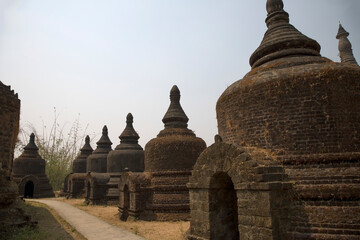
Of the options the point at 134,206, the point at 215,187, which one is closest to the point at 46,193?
the point at 134,206

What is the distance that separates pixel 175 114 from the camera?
15617mm

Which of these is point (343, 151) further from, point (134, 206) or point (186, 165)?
point (134, 206)

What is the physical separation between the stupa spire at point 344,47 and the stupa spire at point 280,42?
12.1m

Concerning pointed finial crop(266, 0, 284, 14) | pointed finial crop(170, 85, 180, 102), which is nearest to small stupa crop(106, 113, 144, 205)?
pointed finial crop(170, 85, 180, 102)

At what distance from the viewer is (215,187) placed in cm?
680

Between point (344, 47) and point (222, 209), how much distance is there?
2027cm

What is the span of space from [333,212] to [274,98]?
3.06 meters

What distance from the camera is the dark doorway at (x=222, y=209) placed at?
21.8 feet

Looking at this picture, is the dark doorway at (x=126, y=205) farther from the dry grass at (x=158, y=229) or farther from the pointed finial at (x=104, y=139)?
the pointed finial at (x=104, y=139)

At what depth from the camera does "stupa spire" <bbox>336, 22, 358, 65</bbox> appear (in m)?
19.2

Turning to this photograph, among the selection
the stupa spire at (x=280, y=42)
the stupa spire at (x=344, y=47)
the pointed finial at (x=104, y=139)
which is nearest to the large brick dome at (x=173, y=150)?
the stupa spire at (x=280, y=42)

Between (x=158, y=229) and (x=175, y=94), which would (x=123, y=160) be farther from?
(x=158, y=229)

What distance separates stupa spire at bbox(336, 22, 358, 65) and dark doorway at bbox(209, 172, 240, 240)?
16.8 metres

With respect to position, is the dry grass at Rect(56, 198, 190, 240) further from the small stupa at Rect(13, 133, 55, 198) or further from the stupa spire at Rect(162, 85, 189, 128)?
the small stupa at Rect(13, 133, 55, 198)
